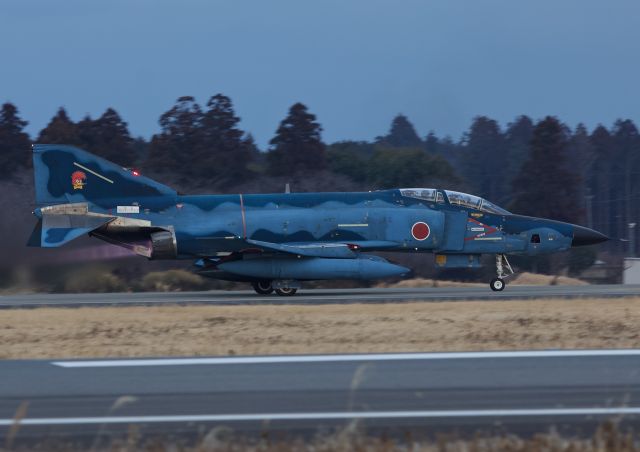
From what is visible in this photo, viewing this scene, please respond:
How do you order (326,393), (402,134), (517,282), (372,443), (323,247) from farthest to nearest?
(402,134) < (517,282) < (323,247) < (326,393) < (372,443)

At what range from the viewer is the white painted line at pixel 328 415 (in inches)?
312

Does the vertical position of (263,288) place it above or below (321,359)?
below

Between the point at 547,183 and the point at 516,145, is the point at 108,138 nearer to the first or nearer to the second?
the point at 547,183

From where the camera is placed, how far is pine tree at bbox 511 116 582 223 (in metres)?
54.4

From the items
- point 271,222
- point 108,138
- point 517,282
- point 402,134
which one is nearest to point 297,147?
point 108,138

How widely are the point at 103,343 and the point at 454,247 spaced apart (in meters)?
12.4

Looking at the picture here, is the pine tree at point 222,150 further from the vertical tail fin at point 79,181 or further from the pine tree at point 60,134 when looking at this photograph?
the vertical tail fin at point 79,181

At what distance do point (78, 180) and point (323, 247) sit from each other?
6.55 m

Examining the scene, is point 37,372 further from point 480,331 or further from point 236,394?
point 480,331

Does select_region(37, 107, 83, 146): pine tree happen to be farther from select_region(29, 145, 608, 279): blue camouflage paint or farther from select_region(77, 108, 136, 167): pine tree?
select_region(29, 145, 608, 279): blue camouflage paint

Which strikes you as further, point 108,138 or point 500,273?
point 108,138

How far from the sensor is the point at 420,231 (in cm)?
2528

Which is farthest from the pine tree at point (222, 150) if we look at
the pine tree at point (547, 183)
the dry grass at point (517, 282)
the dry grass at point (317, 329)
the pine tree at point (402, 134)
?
the pine tree at point (402, 134)

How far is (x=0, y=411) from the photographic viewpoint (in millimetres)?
8445
